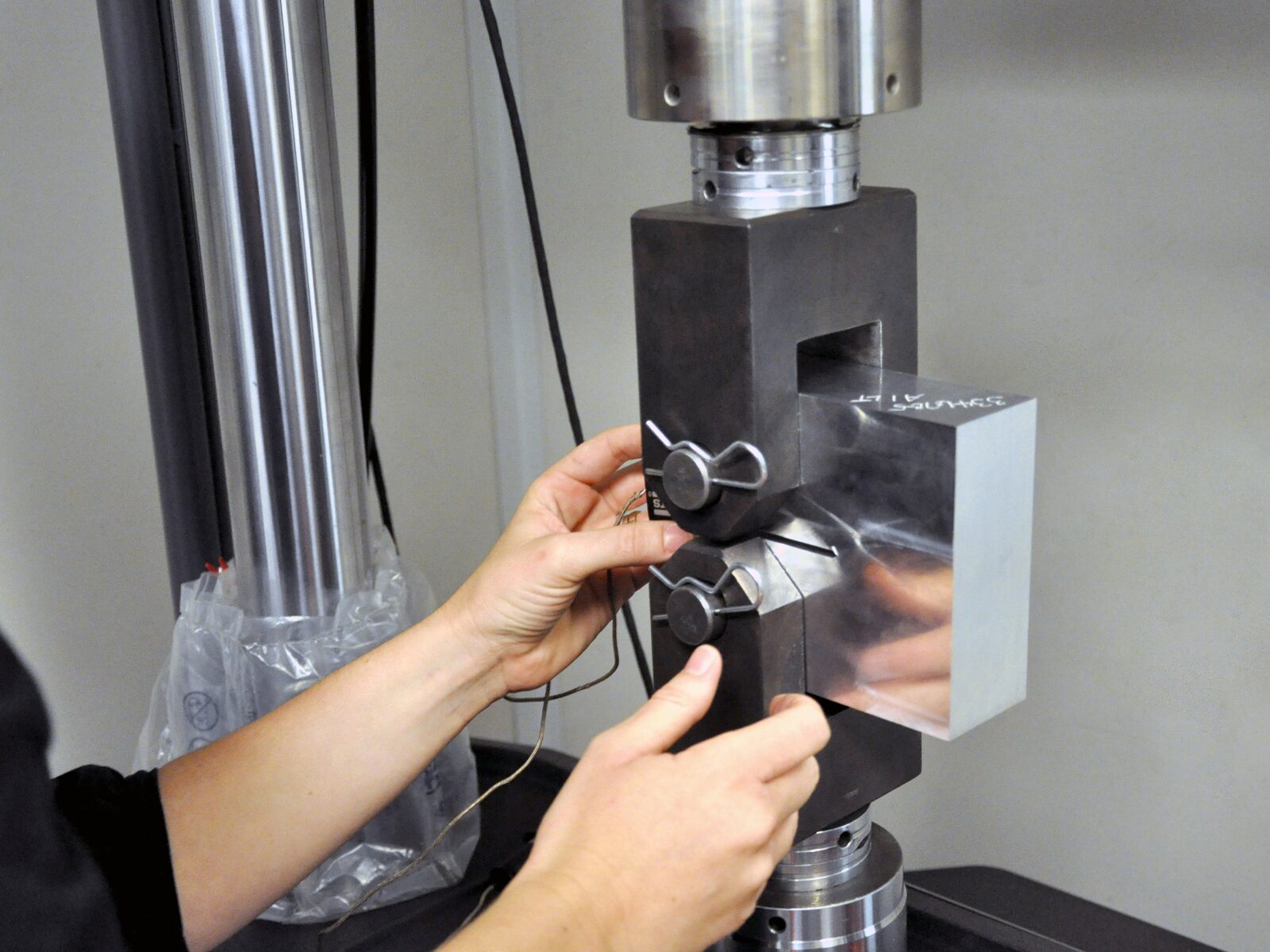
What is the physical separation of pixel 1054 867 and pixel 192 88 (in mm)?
996

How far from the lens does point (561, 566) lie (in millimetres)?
789

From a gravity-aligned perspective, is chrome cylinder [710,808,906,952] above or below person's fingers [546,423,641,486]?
below

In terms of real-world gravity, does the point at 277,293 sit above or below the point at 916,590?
above

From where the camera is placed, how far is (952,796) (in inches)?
51.1

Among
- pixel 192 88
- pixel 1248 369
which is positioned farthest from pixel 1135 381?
pixel 192 88

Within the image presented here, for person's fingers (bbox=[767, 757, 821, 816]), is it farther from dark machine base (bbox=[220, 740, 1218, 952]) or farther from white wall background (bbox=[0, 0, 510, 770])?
white wall background (bbox=[0, 0, 510, 770])

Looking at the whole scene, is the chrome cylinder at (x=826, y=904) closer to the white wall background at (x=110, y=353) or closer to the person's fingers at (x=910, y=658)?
the person's fingers at (x=910, y=658)

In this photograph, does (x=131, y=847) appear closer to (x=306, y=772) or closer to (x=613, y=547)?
(x=306, y=772)

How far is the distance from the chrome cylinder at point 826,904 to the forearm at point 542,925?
0.18m

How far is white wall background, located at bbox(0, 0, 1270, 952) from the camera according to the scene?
100 centimetres

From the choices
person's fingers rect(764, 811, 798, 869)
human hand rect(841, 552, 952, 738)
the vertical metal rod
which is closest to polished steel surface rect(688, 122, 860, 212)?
human hand rect(841, 552, 952, 738)

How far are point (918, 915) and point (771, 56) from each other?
0.54 metres

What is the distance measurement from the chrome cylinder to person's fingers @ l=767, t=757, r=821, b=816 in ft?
0.30

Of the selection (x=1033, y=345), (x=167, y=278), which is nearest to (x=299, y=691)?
(x=167, y=278)
